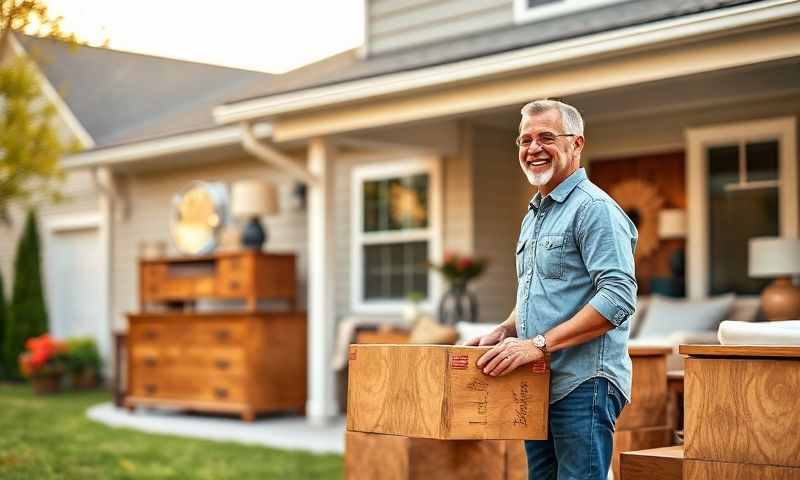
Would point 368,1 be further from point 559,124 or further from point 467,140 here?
point 559,124

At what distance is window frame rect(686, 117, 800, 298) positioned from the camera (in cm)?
803

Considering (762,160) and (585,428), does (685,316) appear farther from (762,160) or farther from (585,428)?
(585,428)

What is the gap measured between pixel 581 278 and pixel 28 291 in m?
12.8

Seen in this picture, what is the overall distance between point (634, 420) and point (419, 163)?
6021mm

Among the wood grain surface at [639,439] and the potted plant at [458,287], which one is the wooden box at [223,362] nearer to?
the potted plant at [458,287]

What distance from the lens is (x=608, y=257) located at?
299cm

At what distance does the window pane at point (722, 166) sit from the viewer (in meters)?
8.41

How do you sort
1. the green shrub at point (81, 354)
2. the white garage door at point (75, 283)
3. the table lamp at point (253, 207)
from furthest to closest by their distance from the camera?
the white garage door at point (75, 283) → the green shrub at point (81, 354) → the table lamp at point (253, 207)

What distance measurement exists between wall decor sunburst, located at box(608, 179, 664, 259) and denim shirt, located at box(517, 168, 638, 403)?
19.9 ft

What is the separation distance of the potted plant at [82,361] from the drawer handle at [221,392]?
3.83m

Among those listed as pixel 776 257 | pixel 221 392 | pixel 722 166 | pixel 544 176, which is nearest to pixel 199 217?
pixel 221 392

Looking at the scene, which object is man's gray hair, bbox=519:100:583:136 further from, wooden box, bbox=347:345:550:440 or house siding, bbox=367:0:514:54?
house siding, bbox=367:0:514:54

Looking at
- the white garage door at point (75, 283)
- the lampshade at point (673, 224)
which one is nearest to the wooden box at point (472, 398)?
the lampshade at point (673, 224)

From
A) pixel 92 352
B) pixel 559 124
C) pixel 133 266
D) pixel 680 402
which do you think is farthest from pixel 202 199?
pixel 559 124
